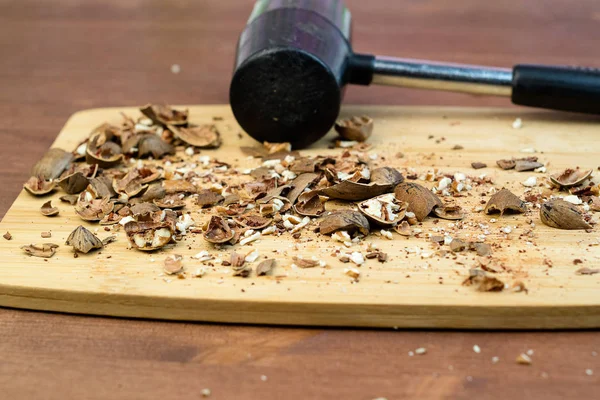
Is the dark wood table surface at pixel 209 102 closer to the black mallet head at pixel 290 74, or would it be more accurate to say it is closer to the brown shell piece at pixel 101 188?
the brown shell piece at pixel 101 188

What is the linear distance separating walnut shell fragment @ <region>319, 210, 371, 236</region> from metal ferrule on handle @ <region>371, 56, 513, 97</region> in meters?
0.43

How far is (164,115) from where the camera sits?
1.40 m

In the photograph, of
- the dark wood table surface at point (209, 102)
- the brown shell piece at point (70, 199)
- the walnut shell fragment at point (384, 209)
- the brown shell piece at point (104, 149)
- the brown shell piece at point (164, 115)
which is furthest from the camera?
the brown shell piece at point (164, 115)

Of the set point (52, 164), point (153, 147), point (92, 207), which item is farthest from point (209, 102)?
point (92, 207)

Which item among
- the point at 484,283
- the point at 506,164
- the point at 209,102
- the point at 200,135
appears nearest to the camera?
the point at 484,283

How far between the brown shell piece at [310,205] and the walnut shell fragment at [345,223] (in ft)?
Result: 0.17

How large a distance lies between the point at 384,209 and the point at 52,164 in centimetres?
55

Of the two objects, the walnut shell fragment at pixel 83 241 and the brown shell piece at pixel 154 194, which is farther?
the brown shell piece at pixel 154 194

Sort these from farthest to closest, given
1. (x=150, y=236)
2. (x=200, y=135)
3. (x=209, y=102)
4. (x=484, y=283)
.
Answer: (x=209, y=102)
(x=200, y=135)
(x=150, y=236)
(x=484, y=283)

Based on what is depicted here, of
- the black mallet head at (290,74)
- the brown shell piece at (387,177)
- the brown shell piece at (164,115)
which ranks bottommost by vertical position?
the brown shell piece at (164,115)

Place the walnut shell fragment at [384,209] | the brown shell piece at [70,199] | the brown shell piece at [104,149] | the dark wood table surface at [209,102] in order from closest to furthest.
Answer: the dark wood table surface at [209,102]
the walnut shell fragment at [384,209]
the brown shell piece at [70,199]
the brown shell piece at [104,149]

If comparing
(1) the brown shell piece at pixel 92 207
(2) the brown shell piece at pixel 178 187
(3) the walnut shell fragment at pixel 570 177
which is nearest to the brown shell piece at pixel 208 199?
(2) the brown shell piece at pixel 178 187

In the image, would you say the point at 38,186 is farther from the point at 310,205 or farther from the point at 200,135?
the point at 310,205

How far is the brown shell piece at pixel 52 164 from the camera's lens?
1.23 m
